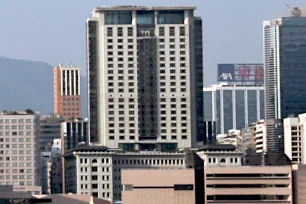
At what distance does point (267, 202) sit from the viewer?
146 meters

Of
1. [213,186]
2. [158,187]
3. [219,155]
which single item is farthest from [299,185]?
[219,155]

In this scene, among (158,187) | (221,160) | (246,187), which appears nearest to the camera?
(158,187)

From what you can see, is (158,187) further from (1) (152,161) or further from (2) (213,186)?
(1) (152,161)

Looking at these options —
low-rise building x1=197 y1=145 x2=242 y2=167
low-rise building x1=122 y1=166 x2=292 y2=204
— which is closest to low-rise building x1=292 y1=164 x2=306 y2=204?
low-rise building x1=122 y1=166 x2=292 y2=204

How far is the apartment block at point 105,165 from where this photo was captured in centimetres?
19012

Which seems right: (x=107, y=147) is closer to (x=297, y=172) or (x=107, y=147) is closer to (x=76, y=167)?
(x=76, y=167)

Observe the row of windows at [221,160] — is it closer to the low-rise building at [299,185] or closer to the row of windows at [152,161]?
the row of windows at [152,161]

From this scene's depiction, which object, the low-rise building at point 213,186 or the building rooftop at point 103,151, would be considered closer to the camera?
the low-rise building at point 213,186

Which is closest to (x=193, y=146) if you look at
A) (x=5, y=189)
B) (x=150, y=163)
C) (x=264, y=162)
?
(x=150, y=163)

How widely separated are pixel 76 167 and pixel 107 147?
5.66m

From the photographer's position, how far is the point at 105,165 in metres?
192

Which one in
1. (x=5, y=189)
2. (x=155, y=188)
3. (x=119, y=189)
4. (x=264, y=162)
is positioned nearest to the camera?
(x=155, y=188)

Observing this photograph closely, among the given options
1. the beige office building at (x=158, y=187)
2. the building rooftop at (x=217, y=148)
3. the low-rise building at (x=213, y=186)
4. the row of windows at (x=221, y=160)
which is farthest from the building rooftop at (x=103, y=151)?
the beige office building at (x=158, y=187)

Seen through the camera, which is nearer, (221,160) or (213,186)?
(213,186)
